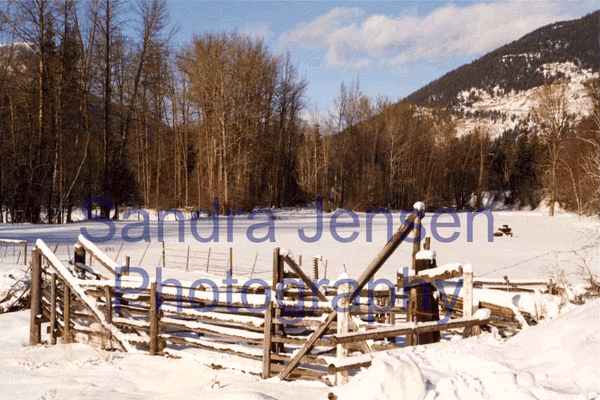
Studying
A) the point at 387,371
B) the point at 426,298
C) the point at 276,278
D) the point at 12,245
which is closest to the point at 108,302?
the point at 276,278

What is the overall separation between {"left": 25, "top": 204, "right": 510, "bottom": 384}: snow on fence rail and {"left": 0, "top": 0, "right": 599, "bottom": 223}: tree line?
1890 cm

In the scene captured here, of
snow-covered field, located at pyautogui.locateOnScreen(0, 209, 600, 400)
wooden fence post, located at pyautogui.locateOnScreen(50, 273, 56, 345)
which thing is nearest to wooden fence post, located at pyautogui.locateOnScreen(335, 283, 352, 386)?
snow-covered field, located at pyautogui.locateOnScreen(0, 209, 600, 400)

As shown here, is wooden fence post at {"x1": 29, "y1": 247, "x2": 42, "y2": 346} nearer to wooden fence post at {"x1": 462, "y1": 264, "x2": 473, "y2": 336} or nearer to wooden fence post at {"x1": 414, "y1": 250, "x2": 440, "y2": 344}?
wooden fence post at {"x1": 414, "y1": 250, "x2": 440, "y2": 344}

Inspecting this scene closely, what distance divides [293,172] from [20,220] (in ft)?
96.6

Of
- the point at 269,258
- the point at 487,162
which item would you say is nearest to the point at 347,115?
the point at 487,162

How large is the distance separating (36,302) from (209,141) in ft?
99.0

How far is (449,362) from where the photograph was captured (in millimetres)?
5098

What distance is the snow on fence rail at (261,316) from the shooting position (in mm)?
5906

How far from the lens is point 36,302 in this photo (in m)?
9.76

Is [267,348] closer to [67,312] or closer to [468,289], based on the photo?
[468,289]

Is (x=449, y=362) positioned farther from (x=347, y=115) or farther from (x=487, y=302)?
(x=347, y=115)

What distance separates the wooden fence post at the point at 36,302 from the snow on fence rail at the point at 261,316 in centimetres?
2

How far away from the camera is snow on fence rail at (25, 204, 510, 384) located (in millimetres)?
5906

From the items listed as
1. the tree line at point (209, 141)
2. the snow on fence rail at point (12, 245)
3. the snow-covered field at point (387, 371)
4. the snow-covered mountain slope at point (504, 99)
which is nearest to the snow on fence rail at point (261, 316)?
the snow-covered field at point (387, 371)
